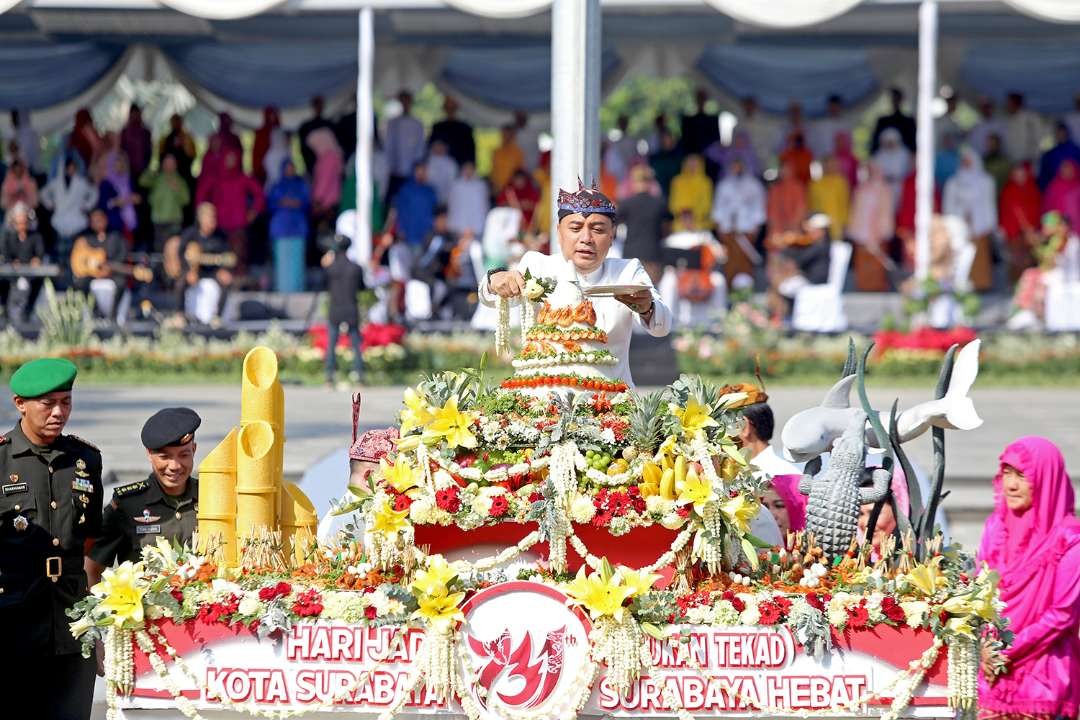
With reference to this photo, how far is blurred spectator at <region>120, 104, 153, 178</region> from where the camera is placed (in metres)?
22.7

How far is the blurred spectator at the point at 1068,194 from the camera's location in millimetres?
22359

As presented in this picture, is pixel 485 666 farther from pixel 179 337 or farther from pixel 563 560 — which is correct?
pixel 179 337

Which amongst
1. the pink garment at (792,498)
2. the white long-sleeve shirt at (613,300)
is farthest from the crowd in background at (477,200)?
the white long-sleeve shirt at (613,300)

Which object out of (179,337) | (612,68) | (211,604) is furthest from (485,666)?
(612,68)

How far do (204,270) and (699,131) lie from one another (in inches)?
263

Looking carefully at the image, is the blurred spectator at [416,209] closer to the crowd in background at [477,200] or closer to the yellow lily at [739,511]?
the crowd in background at [477,200]

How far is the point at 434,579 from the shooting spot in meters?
5.75

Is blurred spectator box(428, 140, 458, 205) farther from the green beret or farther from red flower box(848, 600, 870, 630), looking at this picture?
red flower box(848, 600, 870, 630)

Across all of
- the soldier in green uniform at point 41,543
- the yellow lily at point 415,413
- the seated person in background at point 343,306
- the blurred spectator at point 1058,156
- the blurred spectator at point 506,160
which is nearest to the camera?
the yellow lily at point 415,413

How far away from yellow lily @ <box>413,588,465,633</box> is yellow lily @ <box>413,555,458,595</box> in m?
0.02

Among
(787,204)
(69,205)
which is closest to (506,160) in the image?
(787,204)

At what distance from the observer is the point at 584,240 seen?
21.7ft

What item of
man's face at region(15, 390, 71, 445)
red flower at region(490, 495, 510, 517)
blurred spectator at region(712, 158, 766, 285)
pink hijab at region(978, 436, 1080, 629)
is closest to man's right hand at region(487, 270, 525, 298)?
red flower at region(490, 495, 510, 517)

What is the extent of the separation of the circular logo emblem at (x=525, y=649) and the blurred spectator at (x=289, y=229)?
16.7 meters
